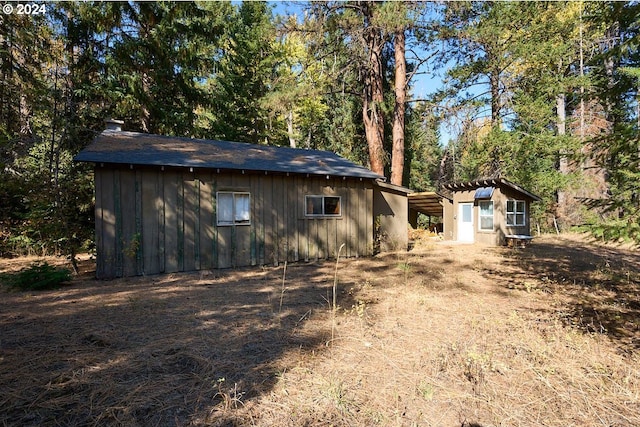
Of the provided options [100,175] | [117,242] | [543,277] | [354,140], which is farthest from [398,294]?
[354,140]

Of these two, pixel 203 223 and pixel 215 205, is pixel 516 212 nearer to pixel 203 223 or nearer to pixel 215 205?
pixel 215 205

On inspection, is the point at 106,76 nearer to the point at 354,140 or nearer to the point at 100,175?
the point at 100,175

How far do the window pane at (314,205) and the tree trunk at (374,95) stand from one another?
20.4 ft

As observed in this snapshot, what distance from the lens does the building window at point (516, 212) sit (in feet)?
49.3

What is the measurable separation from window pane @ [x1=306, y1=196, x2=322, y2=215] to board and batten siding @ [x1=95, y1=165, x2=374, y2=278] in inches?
7.7

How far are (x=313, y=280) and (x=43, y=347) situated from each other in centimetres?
487

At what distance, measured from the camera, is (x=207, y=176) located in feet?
28.4

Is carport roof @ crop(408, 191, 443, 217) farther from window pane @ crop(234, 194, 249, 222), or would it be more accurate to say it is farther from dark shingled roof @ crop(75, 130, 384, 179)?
window pane @ crop(234, 194, 249, 222)

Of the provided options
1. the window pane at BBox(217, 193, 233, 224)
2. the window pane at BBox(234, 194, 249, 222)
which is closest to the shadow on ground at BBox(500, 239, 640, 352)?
the window pane at BBox(234, 194, 249, 222)

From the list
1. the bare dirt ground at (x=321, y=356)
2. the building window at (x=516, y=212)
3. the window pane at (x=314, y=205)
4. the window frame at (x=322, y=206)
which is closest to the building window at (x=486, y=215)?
the building window at (x=516, y=212)

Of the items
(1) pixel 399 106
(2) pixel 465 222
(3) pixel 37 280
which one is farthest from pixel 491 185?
(3) pixel 37 280

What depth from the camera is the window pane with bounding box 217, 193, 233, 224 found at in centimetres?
Answer: 881

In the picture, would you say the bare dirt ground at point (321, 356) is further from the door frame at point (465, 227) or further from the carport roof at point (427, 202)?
the carport roof at point (427, 202)

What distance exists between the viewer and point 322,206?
10.4 meters
